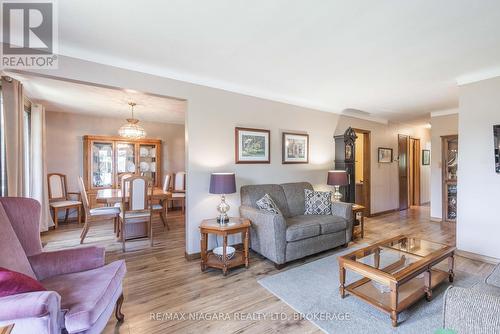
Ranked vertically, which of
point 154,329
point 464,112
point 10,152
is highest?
point 464,112

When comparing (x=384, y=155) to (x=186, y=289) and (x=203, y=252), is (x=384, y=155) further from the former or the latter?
(x=186, y=289)

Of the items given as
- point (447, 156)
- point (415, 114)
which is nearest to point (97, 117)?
point (415, 114)

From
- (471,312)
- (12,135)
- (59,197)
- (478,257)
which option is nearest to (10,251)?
(12,135)

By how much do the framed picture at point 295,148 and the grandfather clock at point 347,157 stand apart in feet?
2.73

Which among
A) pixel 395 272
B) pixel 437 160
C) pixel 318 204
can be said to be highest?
pixel 437 160

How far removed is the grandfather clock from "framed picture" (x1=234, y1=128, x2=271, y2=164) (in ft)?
5.65

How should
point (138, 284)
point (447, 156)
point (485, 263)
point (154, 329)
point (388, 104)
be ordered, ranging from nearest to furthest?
point (154, 329) < point (138, 284) < point (485, 263) < point (388, 104) < point (447, 156)

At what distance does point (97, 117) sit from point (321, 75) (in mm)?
5038

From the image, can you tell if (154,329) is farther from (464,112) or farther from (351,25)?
(464,112)

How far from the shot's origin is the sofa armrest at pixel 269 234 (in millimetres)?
2760

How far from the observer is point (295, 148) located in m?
4.10

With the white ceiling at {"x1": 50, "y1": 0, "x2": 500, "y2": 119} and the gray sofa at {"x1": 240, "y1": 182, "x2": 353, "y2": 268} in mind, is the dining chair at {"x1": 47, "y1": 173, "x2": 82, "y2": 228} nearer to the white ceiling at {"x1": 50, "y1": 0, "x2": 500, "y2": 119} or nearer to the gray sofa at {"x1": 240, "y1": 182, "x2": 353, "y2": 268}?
the white ceiling at {"x1": 50, "y1": 0, "x2": 500, "y2": 119}

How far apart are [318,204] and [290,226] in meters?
0.89

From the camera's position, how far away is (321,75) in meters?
3.07
